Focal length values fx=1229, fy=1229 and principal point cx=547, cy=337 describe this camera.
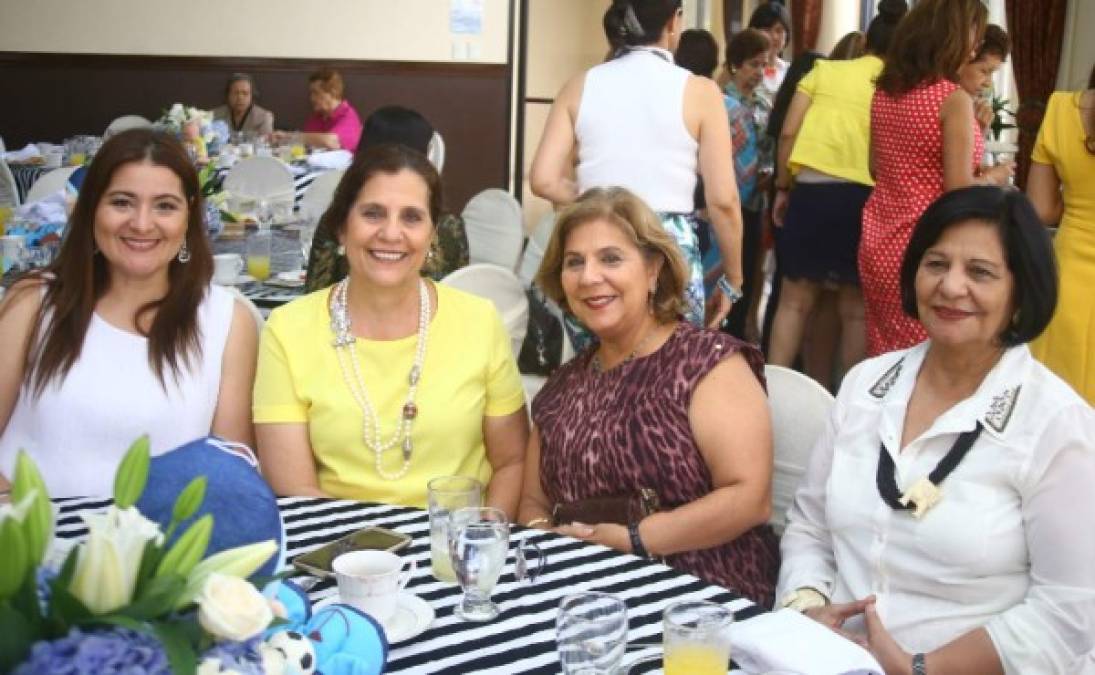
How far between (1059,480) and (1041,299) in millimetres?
299

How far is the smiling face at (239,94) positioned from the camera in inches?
353

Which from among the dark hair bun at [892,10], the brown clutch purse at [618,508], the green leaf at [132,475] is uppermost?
the dark hair bun at [892,10]

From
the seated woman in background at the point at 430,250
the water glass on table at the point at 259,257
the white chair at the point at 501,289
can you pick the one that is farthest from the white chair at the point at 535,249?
the water glass on table at the point at 259,257

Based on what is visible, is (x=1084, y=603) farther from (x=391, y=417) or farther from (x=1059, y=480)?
(x=391, y=417)

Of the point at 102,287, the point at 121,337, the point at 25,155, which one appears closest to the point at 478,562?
the point at 121,337

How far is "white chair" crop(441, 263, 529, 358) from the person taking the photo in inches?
147

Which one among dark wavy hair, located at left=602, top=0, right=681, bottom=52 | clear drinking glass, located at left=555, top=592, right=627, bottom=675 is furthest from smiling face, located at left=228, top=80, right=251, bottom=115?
clear drinking glass, located at left=555, top=592, right=627, bottom=675

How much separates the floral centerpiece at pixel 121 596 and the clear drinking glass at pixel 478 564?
24.5 inches

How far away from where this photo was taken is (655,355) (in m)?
2.37

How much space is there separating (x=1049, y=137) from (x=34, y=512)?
3.24 m

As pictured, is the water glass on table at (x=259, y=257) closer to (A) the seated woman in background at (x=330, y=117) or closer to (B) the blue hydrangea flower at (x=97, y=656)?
(B) the blue hydrangea flower at (x=97, y=656)

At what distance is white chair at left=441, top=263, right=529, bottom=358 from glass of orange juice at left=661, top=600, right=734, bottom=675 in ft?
7.37

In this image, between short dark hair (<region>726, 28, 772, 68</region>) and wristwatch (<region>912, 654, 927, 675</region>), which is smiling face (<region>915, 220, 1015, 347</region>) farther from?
short dark hair (<region>726, 28, 772, 68</region>)

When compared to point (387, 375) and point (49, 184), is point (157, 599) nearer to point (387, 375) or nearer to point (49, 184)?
point (387, 375)
